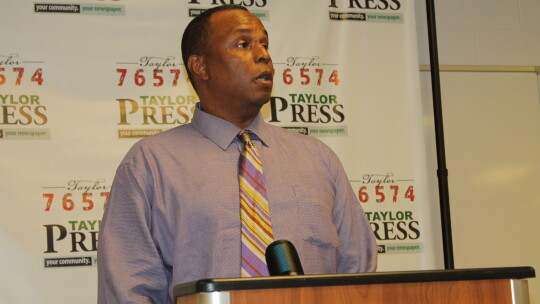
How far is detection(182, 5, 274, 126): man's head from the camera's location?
7.39 feet

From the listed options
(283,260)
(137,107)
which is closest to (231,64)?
(283,260)

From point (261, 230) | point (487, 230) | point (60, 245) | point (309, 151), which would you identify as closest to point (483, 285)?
point (261, 230)

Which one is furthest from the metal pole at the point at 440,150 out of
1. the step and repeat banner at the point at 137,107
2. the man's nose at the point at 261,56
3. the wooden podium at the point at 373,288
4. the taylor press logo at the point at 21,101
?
the wooden podium at the point at 373,288

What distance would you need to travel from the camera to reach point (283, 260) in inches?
58.0

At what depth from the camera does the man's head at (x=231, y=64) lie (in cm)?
225

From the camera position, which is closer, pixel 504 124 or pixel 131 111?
pixel 131 111

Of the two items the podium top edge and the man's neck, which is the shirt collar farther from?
the podium top edge

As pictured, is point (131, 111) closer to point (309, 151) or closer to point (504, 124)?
point (309, 151)

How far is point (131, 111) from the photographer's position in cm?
328

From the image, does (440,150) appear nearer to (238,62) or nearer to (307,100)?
(307,100)

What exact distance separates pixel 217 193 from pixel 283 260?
2.14 ft

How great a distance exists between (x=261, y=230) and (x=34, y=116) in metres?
1.47

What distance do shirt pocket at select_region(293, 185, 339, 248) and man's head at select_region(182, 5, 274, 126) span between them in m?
0.29

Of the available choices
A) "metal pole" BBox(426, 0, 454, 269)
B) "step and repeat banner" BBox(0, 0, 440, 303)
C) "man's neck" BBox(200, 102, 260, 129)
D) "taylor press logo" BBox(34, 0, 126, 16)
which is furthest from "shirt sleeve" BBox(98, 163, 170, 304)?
"metal pole" BBox(426, 0, 454, 269)
